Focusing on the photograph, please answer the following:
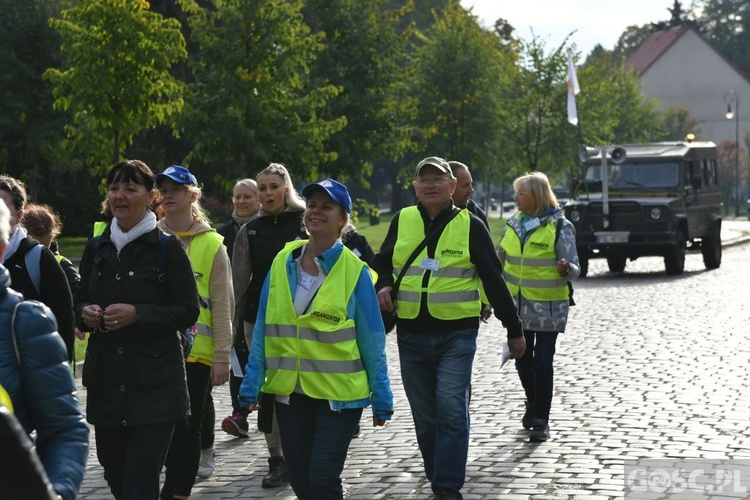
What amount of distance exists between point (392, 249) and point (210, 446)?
5.43 ft

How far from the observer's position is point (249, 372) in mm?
5516

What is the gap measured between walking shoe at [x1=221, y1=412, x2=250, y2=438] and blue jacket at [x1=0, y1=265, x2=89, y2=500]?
549 cm

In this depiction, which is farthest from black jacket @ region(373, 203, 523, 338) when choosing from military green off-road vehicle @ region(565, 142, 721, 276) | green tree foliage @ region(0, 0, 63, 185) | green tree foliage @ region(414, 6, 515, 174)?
green tree foliage @ region(414, 6, 515, 174)

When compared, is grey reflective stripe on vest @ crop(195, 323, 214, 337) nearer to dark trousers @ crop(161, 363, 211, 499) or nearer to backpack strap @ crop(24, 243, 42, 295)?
dark trousers @ crop(161, 363, 211, 499)

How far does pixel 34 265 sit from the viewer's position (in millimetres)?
5703

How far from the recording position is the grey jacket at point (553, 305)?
9.01m

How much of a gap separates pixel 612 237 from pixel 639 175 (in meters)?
1.56

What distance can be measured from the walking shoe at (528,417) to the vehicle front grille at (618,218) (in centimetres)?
1628

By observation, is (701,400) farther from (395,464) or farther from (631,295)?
(631,295)

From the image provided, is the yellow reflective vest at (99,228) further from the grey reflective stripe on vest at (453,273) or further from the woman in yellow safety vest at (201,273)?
the grey reflective stripe on vest at (453,273)

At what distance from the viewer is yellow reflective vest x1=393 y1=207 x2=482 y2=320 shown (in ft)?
22.7

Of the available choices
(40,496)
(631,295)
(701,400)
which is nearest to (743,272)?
(631,295)

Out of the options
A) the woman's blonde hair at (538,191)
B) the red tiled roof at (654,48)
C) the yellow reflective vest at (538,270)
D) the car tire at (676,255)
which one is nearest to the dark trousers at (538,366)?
the yellow reflective vest at (538,270)

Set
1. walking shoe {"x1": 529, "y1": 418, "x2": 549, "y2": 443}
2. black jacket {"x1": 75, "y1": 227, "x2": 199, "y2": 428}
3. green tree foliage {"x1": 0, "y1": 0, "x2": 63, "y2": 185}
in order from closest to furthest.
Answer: black jacket {"x1": 75, "y1": 227, "x2": 199, "y2": 428} < walking shoe {"x1": 529, "y1": 418, "x2": 549, "y2": 443} < green tree foliage {"x1": 0, "y1": 0, "x2": 63, "y2": 185}
